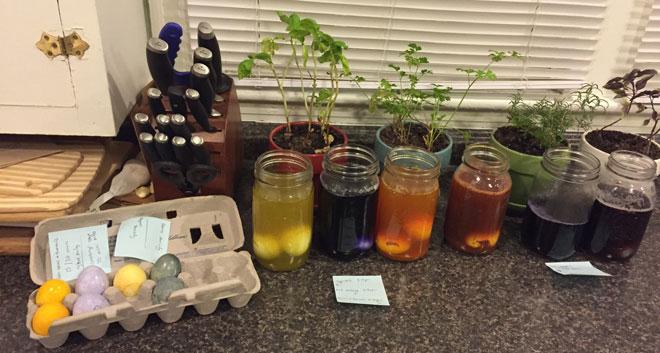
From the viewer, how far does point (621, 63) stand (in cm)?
136

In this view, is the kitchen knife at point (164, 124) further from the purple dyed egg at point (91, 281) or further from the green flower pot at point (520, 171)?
the green flower pot at point (520, 171)

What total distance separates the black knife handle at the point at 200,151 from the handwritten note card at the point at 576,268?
69 centimetres

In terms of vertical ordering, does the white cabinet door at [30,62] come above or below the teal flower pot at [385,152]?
above

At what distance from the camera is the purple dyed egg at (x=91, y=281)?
916mm

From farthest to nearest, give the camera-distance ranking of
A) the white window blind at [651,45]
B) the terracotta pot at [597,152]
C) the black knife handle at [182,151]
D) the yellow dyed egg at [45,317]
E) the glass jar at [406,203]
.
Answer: the white window blind at [651,45] < the terracotta pot at [597,152] < the glass jar at [406,203] < the black knife handle at [182,151] < the yellow dyed egg at [45,317]

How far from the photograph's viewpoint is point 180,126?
94cm

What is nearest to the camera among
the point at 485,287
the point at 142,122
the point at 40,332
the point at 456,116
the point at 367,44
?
the point at 40,332

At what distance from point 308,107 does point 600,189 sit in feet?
2.11

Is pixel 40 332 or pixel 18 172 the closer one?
pixel 40 332

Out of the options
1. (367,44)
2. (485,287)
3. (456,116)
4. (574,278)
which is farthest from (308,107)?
(574,278)

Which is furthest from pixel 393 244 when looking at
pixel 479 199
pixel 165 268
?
pixel 165 268

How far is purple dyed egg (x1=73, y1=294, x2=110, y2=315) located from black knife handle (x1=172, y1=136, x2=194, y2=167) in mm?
259

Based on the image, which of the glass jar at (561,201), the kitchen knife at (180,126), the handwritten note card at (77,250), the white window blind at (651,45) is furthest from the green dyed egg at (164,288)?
the white window blind at (651,45)

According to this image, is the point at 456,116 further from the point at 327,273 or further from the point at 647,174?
the point at 327,273
